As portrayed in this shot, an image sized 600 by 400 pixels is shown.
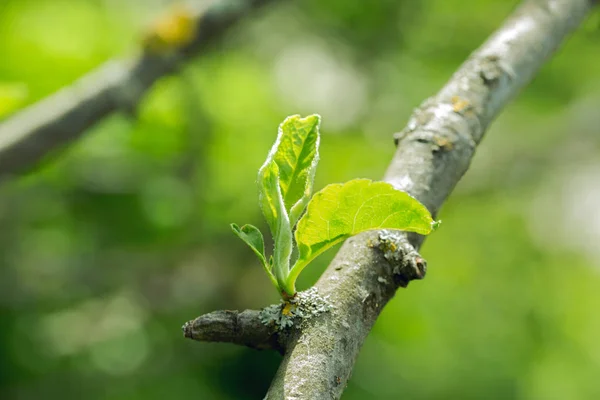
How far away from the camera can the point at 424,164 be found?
1.01 meters

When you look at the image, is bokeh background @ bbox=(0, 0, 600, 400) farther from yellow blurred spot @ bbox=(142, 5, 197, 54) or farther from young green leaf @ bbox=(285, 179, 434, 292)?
young green leaf @ bbox=(285, 179, 434, 292)

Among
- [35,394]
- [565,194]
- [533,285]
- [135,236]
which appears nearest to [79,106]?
[135,236]

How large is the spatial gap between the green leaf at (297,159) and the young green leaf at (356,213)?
1.5 inches

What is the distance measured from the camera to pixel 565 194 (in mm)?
4234

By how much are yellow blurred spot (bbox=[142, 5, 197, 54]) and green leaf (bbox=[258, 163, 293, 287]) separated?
1.64 m

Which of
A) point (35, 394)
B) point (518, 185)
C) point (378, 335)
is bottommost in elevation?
point (35, 394)

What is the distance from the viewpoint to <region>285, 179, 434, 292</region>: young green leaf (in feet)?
2.44

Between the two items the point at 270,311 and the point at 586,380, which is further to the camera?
the point at 586,380

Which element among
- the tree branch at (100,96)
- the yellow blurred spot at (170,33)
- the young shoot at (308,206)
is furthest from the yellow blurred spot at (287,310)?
the yellow blurred spot at (170,33)

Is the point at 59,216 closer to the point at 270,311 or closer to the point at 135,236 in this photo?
the point at 135,236

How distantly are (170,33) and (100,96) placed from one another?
1.17ft

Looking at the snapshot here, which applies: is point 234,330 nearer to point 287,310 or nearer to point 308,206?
point 287,310

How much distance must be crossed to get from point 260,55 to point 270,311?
11.1 feet

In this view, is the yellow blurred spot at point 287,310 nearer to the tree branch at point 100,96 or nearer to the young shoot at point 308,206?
the young shoot at point 308,206
